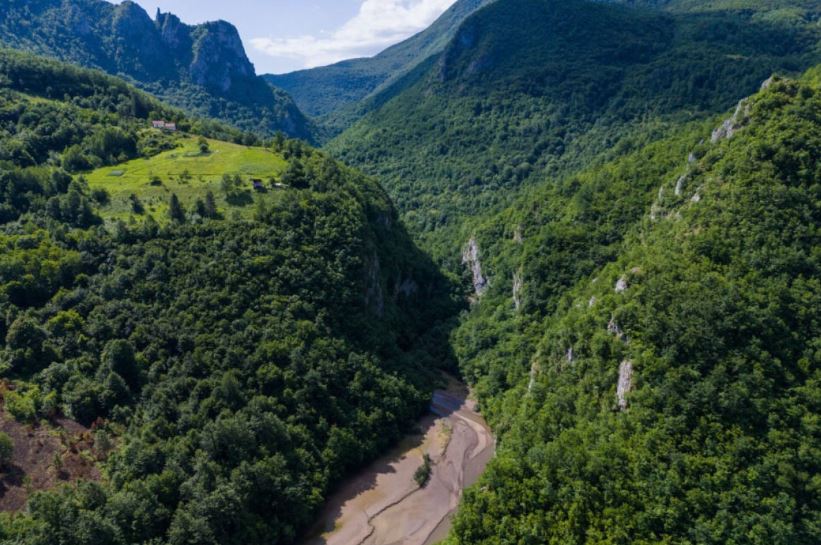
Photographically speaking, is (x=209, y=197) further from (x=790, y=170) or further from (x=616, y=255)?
(x=790, y=170)

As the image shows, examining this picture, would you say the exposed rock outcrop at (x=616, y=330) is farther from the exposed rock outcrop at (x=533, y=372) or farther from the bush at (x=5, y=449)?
the bush at (x=5, y=449)

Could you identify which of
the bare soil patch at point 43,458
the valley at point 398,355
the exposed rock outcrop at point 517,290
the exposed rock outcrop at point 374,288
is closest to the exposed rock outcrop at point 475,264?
the valley at point 398,355

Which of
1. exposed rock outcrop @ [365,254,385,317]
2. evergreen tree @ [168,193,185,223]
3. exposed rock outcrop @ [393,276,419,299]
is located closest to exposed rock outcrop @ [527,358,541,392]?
exposed rock outcrop @ [365,254,385,317]

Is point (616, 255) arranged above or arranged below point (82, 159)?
below

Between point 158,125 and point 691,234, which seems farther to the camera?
point 158,125

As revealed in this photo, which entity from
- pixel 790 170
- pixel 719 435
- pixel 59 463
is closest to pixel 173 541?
pixel 59 463

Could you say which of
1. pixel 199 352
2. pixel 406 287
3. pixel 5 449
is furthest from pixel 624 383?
pixel 5 449
